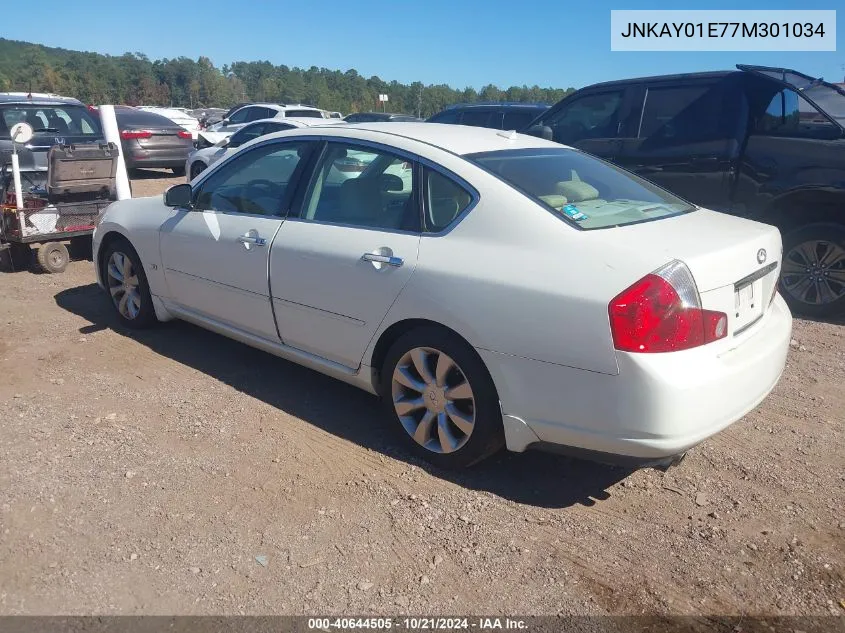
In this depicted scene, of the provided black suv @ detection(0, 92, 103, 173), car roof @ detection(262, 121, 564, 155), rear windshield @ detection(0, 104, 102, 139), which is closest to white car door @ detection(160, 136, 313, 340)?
car roof @ detection(262, 121, 564, 155)

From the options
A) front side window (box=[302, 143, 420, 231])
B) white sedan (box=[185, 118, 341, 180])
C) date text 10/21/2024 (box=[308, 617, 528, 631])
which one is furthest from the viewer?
white sedan (box=[185, 118, 341, 180])

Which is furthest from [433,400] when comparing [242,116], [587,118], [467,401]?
[242,116]

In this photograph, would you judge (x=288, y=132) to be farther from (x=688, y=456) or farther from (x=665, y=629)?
(x=665, y=629)

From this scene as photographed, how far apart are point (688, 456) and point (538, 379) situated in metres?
1.20

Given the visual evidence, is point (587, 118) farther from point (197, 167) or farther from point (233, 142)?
point (197, 167)

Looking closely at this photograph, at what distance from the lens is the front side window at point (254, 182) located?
168 inches

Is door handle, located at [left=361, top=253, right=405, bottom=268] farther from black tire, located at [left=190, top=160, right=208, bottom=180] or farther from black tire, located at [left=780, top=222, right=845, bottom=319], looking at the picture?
black tire, located at [left=190, top=160, right=208, bottom=180]

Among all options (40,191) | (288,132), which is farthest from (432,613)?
→ (40,191)

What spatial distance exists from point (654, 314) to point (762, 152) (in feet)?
13.4

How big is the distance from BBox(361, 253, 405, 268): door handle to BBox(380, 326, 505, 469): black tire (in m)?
0.34

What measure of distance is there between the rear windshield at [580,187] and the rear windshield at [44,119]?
7437mm

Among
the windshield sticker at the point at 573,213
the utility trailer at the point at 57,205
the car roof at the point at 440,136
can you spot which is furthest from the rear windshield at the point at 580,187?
the utility trailer at the point at 57,205

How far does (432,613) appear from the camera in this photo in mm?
2578

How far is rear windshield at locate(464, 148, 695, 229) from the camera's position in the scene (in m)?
3.36
